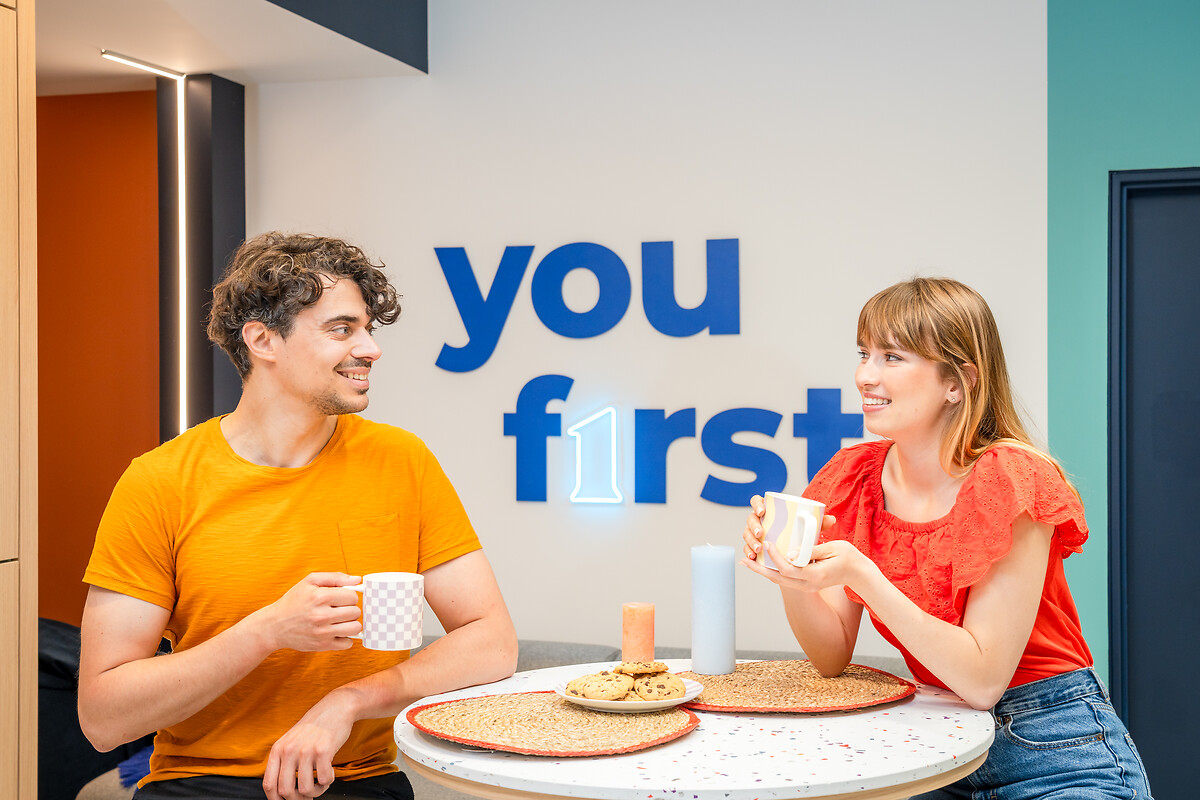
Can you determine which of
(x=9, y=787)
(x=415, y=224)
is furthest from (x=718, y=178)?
(x=9, y=787)

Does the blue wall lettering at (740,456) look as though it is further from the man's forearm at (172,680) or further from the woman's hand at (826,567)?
the man's forearm at (172,680)

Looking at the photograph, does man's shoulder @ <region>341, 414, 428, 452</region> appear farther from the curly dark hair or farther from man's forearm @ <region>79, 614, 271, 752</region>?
man's forearm @ <region>79, 614, 271, 752</region>

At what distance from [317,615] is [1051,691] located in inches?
45.3

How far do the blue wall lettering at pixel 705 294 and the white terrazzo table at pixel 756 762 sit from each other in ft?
6.22

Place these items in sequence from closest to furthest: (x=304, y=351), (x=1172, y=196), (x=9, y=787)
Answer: (x=304, y=351) → (x=9, y=787) → (x=1172, y=196)

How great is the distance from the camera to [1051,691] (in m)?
1.70

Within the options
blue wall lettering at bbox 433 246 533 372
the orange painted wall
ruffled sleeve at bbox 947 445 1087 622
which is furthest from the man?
the orange painted wall

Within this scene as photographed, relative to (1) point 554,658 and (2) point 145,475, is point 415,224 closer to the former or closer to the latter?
(1) point 554,658

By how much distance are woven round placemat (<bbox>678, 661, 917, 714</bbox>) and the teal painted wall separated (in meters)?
1.60

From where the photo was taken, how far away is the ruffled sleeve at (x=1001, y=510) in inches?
63.8

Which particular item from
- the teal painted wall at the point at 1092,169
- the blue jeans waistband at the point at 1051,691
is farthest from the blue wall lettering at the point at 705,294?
the blue jeans waistband at the point at 1051,691

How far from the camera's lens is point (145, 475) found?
1.71 m

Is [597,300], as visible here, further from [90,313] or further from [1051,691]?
[1051,691]

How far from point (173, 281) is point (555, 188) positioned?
134cm
